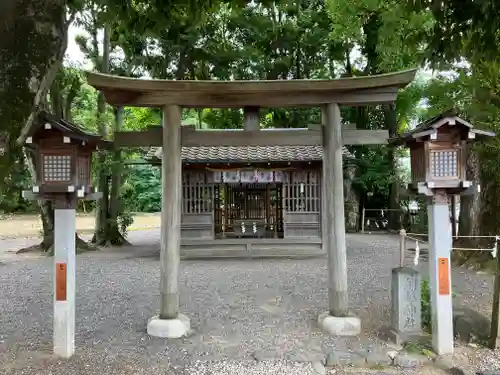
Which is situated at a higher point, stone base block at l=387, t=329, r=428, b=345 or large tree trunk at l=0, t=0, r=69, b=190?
large tree trunk at l=0, t=0, r=69, b=190

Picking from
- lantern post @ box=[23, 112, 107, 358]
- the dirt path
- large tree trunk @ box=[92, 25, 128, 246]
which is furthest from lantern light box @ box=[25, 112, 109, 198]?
the dirt path

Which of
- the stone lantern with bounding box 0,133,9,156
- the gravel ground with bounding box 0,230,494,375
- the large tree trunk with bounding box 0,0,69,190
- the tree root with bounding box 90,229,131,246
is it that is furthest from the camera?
the tree root with bounding box 90,229,131,246

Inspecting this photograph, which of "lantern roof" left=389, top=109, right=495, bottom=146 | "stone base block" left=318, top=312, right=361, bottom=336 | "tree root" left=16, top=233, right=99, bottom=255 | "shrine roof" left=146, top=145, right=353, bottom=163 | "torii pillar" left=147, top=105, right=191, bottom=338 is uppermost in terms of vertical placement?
"shrine roof" left=146, top=145, right=353, bottom=163

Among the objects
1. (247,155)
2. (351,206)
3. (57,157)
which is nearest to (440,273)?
(57,157)

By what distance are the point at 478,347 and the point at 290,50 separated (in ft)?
55.7

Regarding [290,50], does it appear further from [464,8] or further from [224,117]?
[464,8]

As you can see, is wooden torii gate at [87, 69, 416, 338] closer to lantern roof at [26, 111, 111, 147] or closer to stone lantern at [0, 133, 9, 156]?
lantern roof at [26, 111, 111, 147]

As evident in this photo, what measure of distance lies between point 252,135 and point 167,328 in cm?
290

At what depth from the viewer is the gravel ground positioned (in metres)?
5.11

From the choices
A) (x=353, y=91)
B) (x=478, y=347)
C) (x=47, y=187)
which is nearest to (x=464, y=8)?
(x=353, y=91)

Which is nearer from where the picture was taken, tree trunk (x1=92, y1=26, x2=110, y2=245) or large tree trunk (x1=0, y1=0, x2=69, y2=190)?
large tree trunk (x1=0, y1=0, x2=69, y2=190)

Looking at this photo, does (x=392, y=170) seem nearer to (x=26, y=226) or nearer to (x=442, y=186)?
(x=442, y=186)

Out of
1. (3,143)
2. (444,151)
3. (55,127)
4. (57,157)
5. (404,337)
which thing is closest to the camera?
(3,143)

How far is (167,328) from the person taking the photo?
591 cm
